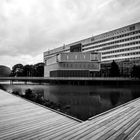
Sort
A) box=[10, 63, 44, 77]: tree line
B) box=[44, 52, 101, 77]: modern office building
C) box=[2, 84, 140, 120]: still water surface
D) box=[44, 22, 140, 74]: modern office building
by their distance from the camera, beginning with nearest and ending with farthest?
1. box=[2, 84, 140, 120]: still water surface
2. box=[44, 52, 101, 77]: modern office building
3. box=[44, 22, 140, 74]: modern office building
4. box=[10, 63, 44, 77]: tree line

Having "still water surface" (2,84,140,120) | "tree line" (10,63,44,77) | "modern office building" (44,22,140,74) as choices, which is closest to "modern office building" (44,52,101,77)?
"modern office building" (44,22,140,74)

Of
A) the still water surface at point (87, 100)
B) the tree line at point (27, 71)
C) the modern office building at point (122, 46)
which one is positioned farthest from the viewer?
the tree line at point (27, 71)

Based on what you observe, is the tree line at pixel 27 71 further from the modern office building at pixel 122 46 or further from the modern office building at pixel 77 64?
the modern office building at pixel 122 46

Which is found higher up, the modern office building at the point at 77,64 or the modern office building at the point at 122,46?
the modern office building at the point at 122,46

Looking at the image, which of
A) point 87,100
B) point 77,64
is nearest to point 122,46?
point 77,64

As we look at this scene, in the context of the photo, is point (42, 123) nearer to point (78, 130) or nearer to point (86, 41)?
point (78, 130)

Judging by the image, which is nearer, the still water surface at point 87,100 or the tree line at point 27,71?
the still water surface at point 87,100

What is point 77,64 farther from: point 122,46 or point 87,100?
point 87,100

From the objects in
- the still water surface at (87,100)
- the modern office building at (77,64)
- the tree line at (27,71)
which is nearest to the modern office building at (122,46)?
the modern office building at (77,64)

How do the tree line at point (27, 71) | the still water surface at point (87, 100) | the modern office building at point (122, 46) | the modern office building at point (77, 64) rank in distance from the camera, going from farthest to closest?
the tree line at point (27, 71) < the modern office building at point (122, 46) < the modern office building at point (77, 64) < the still water surface at point (87, 100)

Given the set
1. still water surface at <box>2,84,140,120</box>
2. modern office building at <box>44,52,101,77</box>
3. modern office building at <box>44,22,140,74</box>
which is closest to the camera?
still water surface at <box>2,84,140,120</box>

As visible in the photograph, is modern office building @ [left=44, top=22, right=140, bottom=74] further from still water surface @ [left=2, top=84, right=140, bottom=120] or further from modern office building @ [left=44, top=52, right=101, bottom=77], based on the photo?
still water surface @ [left=2, top=84, right=140, bottom=120]

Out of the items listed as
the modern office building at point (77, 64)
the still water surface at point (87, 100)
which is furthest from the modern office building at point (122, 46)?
the still water surface at point (87, 100)

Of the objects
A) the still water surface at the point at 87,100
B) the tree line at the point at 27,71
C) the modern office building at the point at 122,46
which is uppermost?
the modern office building at the point at 122,46
